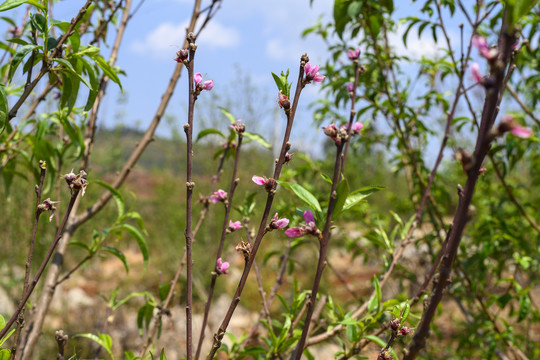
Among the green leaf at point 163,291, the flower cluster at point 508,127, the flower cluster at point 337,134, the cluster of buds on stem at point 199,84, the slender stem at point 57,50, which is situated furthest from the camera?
the green leaf at point 163,291

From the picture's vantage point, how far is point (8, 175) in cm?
153

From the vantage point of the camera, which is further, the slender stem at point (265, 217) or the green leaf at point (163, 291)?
the green leaf at point (163, 291)

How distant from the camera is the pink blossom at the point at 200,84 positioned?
848 mm

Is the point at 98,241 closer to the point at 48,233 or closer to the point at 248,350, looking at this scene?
the point at 248,350

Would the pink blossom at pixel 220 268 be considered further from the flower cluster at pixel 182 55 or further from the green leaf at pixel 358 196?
the flower cluster at pixel 182 55

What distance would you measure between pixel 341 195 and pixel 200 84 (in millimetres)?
350

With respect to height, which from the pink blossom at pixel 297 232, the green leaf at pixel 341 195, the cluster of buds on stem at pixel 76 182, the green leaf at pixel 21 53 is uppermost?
the green leaf at pixel 21 53

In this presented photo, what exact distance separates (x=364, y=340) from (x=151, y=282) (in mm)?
8521

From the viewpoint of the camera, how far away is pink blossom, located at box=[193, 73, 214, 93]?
0.85 metres

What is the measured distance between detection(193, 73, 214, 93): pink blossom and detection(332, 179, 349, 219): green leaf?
12.8 inches

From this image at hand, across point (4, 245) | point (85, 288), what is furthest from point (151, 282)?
point (4, 245)

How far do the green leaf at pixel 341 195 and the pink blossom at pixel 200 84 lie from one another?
33cm

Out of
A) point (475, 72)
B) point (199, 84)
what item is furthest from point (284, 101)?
point (475, 72)

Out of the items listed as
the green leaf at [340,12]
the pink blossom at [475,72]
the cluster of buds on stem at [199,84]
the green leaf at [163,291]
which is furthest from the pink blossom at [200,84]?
the green leaf at [340,12]
